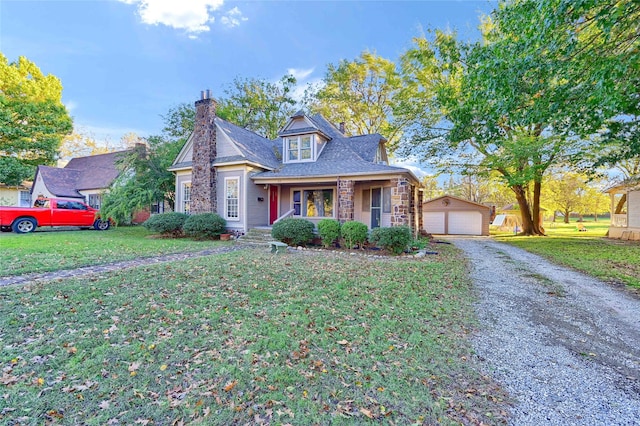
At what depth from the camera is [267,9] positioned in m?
15.0

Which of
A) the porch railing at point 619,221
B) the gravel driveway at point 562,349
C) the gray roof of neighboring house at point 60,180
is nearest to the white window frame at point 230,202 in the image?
the gravel driveway at point 562,349

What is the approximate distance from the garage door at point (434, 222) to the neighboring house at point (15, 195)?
107 feet

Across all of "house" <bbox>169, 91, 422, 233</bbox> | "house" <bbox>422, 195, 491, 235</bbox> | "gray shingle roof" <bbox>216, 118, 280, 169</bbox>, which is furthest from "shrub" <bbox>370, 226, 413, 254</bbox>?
"house" <bbox>422, 195, 491, 235</bbox>

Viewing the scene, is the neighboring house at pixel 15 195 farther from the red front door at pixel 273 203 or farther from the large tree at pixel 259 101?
the red front door at pixel 273 203

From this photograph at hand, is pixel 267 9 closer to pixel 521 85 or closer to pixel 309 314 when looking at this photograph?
pixel 521 85

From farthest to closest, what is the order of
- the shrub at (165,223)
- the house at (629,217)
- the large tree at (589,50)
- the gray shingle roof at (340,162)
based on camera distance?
the house at (629,217)
the shrub at (165,223)
the gray shingle roof at (340,162)
the large tree at (589,50)

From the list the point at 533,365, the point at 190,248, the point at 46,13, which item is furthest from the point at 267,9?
the point at 533,365

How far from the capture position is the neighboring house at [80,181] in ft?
74.1

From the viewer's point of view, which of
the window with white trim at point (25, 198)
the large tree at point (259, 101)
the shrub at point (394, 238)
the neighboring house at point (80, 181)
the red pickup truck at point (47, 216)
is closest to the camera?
the shrub at point (394, 238)

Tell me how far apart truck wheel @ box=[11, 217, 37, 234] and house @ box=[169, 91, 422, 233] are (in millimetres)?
6753

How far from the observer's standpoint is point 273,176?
13531mm

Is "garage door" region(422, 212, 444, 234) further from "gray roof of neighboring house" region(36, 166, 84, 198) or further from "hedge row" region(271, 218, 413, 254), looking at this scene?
"gray roof of neighboring house" region(36, 166, 84, 198)

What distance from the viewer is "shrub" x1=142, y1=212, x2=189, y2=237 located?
1342cm

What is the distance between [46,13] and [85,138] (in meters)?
26.3
